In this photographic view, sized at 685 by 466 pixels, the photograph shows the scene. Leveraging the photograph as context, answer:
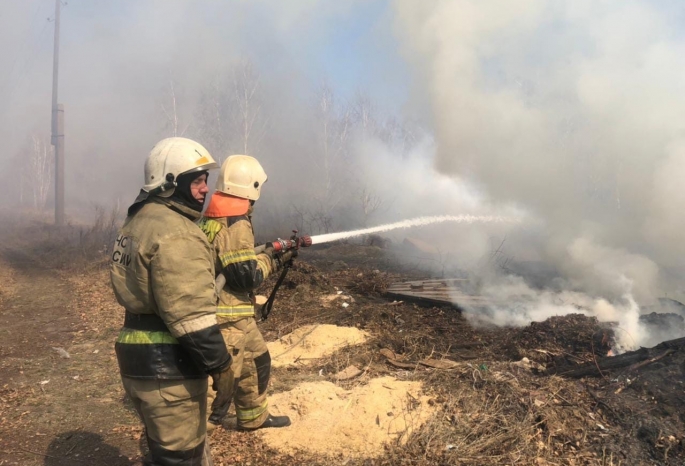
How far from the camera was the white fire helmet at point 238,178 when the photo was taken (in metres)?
3.65

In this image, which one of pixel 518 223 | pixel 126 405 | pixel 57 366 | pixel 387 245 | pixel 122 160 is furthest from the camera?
pixel 122 160

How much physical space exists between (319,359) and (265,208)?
21350mm

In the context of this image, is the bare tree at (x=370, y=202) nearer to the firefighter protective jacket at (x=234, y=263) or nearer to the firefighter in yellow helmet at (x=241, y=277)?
the firefighter in yellow helmet at (x=241, y=277)

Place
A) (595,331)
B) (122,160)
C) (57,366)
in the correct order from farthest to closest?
(122,160) → (595,331) → (57,366)

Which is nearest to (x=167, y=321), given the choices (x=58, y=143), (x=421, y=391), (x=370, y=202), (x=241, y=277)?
(x=241, y=277)

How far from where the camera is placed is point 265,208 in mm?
26391

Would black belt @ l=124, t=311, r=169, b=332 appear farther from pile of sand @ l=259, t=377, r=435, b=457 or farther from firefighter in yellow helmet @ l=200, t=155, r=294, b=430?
pile of sand @ l=259, t=377, r=435, b=457

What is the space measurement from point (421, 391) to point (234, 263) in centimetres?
205

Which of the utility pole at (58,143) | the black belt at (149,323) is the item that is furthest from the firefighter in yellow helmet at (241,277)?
the utility pole at (58,143)

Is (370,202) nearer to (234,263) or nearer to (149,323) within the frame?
(234,263)

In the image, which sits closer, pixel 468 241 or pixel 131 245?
pixel 131 245

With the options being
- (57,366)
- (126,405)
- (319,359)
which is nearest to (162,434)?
(126,405)

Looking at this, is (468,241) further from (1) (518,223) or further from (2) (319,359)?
(2) (319,359)

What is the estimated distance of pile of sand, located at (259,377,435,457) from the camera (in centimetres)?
353
